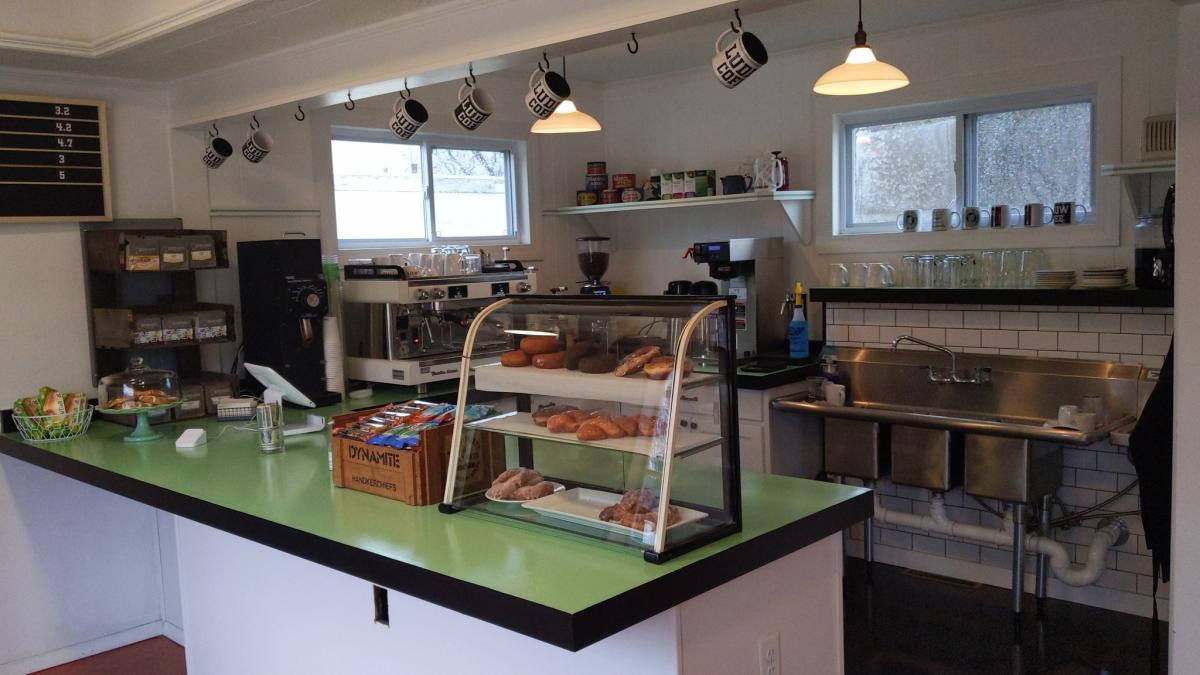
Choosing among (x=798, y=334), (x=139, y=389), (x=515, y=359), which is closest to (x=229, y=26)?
(x=139, y=389)

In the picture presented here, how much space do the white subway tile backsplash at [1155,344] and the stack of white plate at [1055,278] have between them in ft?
1.11

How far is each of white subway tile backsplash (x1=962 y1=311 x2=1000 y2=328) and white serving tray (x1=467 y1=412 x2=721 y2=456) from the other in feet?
8.09

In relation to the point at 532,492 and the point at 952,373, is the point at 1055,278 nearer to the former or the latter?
the point at 952,373

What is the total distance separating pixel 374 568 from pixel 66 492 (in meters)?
2.39

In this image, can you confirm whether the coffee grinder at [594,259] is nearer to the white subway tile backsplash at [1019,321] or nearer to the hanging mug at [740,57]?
the white subway tile backsplash at [1019,321]

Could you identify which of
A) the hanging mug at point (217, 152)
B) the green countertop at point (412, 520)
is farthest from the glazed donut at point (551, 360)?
the hanging mug at point (217, 152)

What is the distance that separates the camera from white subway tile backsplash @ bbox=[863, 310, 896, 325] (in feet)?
14.5

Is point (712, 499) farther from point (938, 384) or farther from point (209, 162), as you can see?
point (209, 162)

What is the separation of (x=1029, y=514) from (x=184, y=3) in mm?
3579

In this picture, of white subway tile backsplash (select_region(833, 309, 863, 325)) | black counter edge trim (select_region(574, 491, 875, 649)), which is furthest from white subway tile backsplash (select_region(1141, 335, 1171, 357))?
black counter edge trim (select_region(574, 491, 875, 649))

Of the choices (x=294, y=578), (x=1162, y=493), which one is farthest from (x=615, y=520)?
(x=1162, y=493)

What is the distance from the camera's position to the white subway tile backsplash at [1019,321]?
4.01 m

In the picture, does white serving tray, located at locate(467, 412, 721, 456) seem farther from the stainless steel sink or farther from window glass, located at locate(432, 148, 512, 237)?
window glass, located at locate(432, 148, 512, 237)

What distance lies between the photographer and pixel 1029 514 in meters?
3.97
